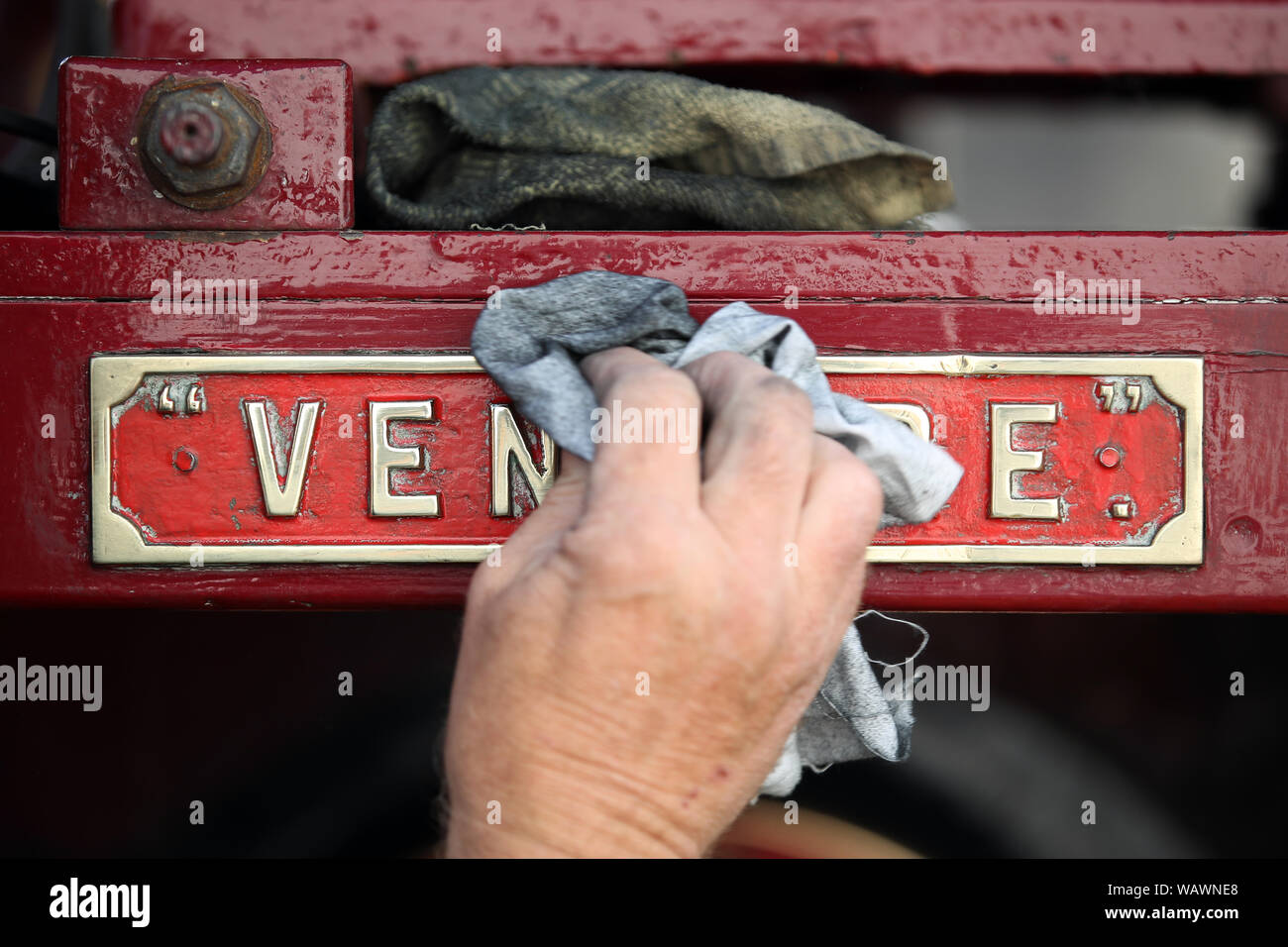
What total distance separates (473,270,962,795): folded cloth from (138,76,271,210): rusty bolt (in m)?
0.22

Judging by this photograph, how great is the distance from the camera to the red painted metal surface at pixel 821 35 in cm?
80

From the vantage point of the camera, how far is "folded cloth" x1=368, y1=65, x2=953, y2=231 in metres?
0.73

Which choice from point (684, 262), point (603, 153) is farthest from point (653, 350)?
point (603, 153)

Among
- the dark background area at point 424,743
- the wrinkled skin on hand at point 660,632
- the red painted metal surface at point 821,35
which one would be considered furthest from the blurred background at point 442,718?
the wrinkled skin on hand at point 660,632

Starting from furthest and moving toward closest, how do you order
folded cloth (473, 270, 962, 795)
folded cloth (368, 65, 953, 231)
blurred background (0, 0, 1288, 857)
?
1. blurred background (0, 0, 1288, 857)
2. folded cloth (368, 65, 953, 231)
3. folded cloth (473, 270, 962, 795)

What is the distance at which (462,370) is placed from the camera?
667mm

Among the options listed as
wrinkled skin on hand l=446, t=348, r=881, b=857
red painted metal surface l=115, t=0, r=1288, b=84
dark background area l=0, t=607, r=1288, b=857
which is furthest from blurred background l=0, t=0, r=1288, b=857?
wrinkled skin on hand l=446, t=348, r=881, b=857

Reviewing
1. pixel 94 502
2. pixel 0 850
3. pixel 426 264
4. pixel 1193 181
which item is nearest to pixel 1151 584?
pixel 1193 181

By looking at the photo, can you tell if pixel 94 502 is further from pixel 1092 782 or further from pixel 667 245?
pixel 1092 782

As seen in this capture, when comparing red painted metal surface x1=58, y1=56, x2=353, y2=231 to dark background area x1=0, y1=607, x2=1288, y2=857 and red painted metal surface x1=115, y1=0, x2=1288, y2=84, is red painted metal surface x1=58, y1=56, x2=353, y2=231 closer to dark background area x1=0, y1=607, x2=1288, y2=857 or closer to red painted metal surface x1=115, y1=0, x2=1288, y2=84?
red painted metal surface x1=115, y1=0, x2=1288, y2=84

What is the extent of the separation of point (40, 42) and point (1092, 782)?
1.53 meters

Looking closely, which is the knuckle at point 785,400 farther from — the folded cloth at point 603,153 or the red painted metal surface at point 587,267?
the folded cloth at point 603,153

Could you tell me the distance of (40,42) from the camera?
1029 mm
